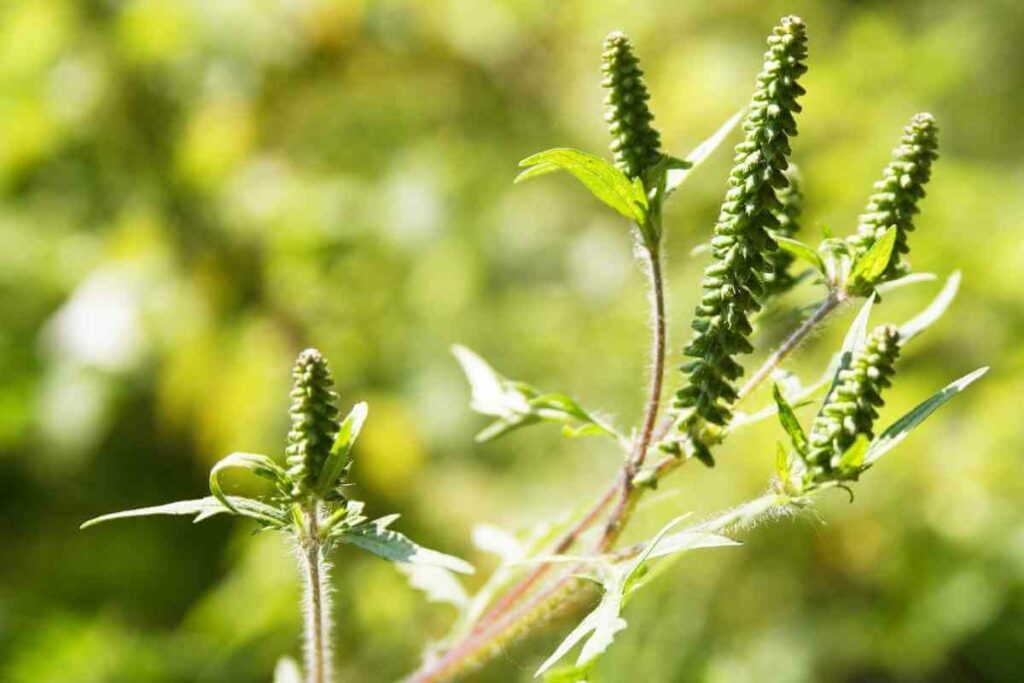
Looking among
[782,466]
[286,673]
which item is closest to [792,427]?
[782,466]

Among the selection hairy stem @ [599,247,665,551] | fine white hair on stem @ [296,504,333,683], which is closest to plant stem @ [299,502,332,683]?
fine white hair on stem @ [296,504,333,683]

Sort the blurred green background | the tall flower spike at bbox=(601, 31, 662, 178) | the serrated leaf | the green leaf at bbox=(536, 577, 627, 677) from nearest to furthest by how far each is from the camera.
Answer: the green leaf at bbox=(536, 577, 627, 677), the tall flower spike at bbox=(601, 31, 662, 178), the serrated leaf, the blurred green background

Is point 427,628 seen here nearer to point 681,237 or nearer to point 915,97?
point 681,237

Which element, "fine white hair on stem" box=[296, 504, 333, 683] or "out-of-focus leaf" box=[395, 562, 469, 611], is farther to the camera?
"out-of-focus leaf" box=[395, 562, 469, 611]

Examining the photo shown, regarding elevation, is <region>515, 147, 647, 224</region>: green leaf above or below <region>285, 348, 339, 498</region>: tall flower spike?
above

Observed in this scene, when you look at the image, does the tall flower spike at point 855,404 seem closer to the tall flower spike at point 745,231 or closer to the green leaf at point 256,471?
the tall flower spike at point 745,231

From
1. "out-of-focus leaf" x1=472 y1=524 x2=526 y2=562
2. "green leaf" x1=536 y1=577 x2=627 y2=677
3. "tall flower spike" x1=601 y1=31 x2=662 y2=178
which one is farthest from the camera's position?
"out-of-focus leaf" x1=472 y1=524 x2=526 y2=562

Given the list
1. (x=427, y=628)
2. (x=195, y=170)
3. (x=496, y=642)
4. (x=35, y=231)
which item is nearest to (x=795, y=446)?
(x=496, y=642)

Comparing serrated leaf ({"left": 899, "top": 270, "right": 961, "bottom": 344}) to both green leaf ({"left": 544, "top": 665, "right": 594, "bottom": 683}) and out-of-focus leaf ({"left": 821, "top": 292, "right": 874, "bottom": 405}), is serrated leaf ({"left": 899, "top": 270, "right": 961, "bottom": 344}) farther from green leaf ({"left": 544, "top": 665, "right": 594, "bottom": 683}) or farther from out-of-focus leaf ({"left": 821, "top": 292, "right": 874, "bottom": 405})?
green leaf ({"left": 544, "top": 665, "right": 594, "bottom": 683})
